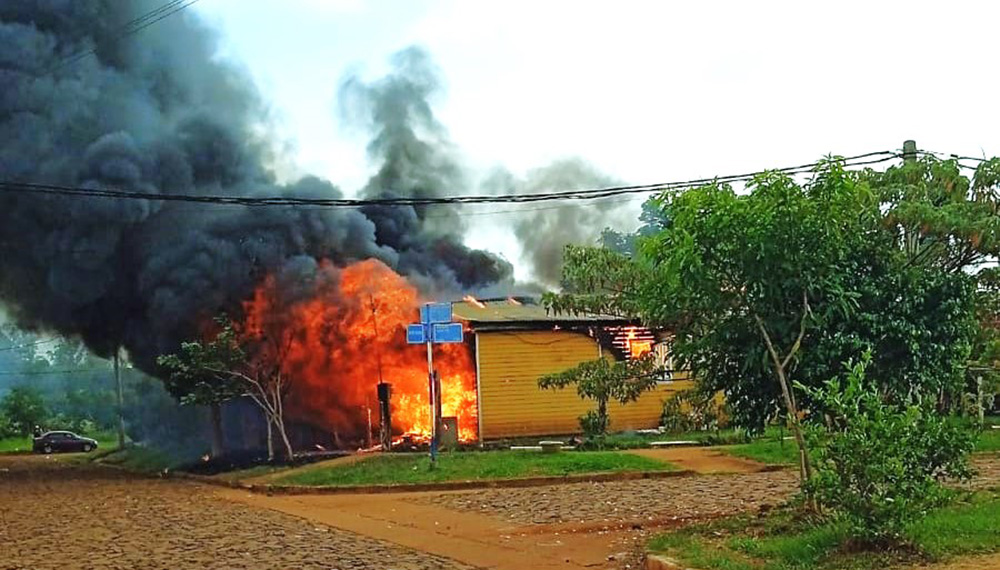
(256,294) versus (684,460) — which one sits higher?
(256,294)

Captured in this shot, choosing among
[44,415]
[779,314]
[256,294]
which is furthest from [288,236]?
[44,415]

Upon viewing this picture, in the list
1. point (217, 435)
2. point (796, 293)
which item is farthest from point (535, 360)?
point (796, 293)

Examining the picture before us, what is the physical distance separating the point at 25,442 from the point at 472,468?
49.5 metres

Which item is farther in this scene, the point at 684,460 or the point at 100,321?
the point at 100,321

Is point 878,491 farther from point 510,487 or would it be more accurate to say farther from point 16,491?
point 16,491

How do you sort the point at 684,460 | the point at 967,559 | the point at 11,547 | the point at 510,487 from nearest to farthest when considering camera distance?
the point at 967,559 < the point at 11,547 < the point at 510,487 < the point at 684,460

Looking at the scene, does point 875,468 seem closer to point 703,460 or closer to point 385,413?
point 703,460

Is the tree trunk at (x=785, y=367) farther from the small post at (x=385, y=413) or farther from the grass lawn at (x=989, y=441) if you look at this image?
the small post at (x=385, y=413)

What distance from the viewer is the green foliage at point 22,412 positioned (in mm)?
63375

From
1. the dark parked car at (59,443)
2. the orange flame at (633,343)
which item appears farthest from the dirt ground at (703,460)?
the dark parked car at (59,443)

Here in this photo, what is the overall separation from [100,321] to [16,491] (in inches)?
348

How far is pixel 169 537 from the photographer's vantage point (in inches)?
541

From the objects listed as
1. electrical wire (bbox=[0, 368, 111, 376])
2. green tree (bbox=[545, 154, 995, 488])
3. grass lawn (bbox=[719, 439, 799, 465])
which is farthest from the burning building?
electrical wire (bbox=[0, 368, 111, 376])

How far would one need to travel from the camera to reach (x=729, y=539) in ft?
34.4
